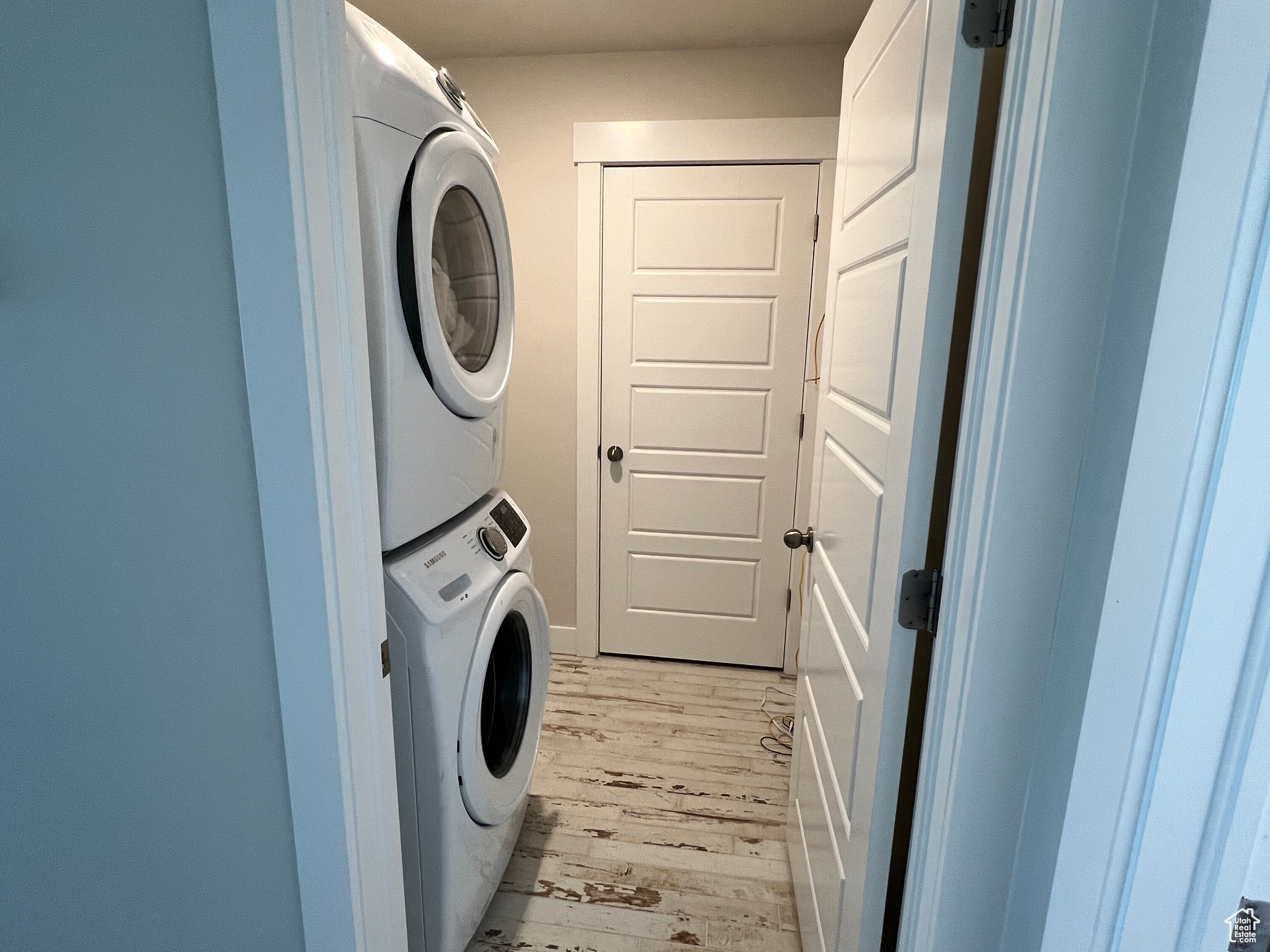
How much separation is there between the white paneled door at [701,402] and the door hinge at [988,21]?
5.79 feet

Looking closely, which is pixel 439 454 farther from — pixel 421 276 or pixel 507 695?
pixel 507 695

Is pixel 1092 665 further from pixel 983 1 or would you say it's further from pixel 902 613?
pixel 983 1

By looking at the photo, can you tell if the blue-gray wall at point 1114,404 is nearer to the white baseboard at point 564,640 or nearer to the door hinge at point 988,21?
the door hinge at point 988,21

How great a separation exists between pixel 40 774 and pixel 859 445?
1.30m

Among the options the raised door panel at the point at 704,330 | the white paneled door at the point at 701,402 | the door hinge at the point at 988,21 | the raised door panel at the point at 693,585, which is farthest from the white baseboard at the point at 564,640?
the door hinge at the point at 988,21

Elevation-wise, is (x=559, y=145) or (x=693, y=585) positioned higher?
(x=559, y=145)

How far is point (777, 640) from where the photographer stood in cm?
274

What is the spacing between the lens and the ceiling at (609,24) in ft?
6.61

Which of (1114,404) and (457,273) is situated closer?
(1114,404)

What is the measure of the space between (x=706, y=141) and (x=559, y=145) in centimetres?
56

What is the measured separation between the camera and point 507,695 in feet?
5.13

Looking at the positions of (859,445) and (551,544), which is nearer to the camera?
(859,445)

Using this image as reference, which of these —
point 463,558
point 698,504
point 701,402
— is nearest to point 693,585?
point 698,504

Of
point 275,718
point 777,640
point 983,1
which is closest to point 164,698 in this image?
point 275,718
